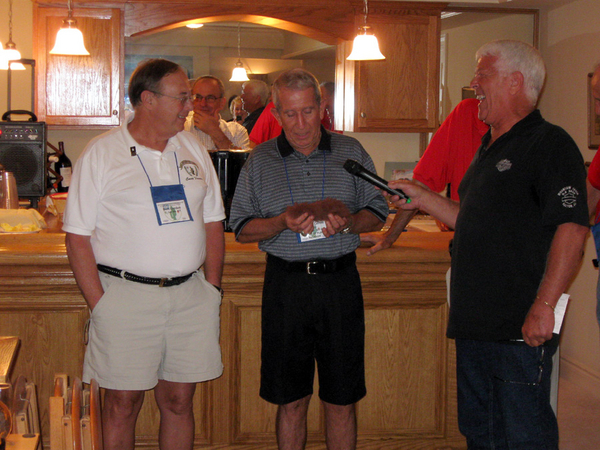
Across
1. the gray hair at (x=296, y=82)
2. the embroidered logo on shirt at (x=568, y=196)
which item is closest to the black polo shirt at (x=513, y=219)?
the embroidered logo on shirt at (x=568, y=196)

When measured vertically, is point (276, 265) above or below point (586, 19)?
below

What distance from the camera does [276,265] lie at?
2137 millimetres

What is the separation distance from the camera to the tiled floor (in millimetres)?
3074

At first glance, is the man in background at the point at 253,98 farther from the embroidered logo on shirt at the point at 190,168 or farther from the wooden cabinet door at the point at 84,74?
the embroidered logo on shirt at the point at 190,168

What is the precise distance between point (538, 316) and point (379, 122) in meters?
2.94

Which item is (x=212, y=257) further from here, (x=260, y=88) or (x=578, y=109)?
(x=578, y=109)

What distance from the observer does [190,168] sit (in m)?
2.07

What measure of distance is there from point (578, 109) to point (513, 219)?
264 centimetres

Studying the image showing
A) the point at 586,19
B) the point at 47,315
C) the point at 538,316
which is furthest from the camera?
the point at 586,19

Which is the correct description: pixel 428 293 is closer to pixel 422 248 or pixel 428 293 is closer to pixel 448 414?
pixel 422 248

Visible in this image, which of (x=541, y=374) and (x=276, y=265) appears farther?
(x=276, y=265)

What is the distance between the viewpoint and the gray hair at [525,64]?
184 cm

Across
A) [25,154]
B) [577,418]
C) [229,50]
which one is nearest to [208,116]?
[229,50]

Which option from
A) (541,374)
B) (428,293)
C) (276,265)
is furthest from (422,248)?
(541,374)
